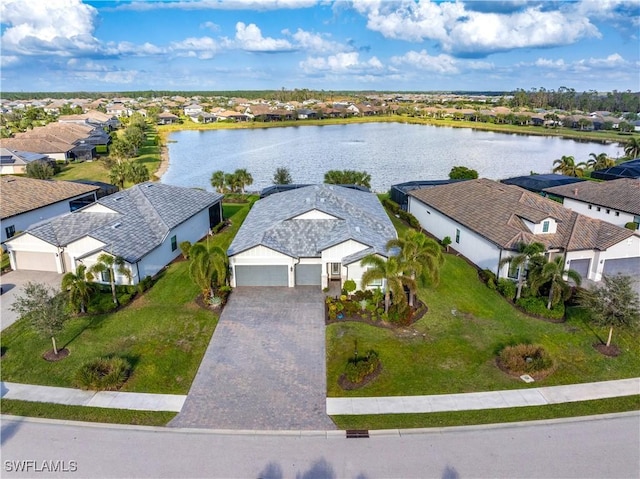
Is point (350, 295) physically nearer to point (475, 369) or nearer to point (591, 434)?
point (475, 369)

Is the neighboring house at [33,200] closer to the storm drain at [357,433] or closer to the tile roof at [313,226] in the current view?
the tile roof at [313,226]

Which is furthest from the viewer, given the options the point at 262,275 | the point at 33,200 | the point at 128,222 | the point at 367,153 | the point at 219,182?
the point at 367,153

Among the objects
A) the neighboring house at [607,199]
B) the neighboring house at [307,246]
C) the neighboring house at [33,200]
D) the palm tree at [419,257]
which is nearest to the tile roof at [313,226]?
the neighboring house at [307,246]

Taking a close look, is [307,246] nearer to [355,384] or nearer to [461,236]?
[355,384]

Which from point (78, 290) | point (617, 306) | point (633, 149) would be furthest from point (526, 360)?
point (633, 149)

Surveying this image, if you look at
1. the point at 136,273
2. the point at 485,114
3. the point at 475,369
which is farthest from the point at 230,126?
the point at 475,369
